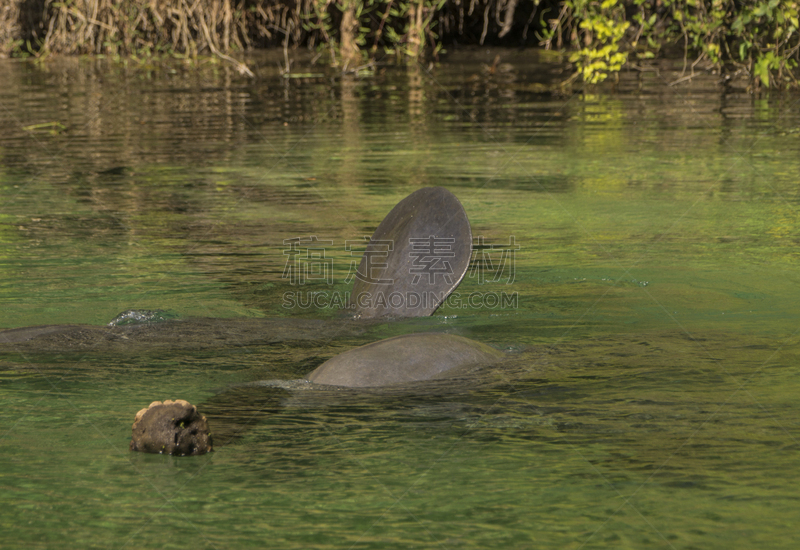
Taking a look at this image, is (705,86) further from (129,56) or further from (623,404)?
(623,404)

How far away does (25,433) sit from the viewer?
2682mm

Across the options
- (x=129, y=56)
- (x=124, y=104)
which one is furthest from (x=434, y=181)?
(x=129, y=56)

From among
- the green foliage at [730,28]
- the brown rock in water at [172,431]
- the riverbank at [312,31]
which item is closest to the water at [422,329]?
the brown rock in water at [172,431]

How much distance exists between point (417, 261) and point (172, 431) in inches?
52.0

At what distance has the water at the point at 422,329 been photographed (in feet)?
7.25

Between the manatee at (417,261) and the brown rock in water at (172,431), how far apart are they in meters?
1.22

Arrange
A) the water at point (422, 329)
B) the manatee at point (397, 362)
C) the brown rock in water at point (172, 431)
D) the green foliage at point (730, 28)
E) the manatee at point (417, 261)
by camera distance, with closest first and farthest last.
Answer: the water at point (422, 329)
the brown rock in water at point (172, 431)
the manatee at point (397, 362)
the manatee at point (417, 261)
the green foliage at point (730, 28)

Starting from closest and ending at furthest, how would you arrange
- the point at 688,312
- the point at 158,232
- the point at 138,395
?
the point at 138,395 → the point at 688,312 → the point at 158,232

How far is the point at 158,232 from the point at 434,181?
1920 millimetres

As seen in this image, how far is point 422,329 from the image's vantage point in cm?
359
